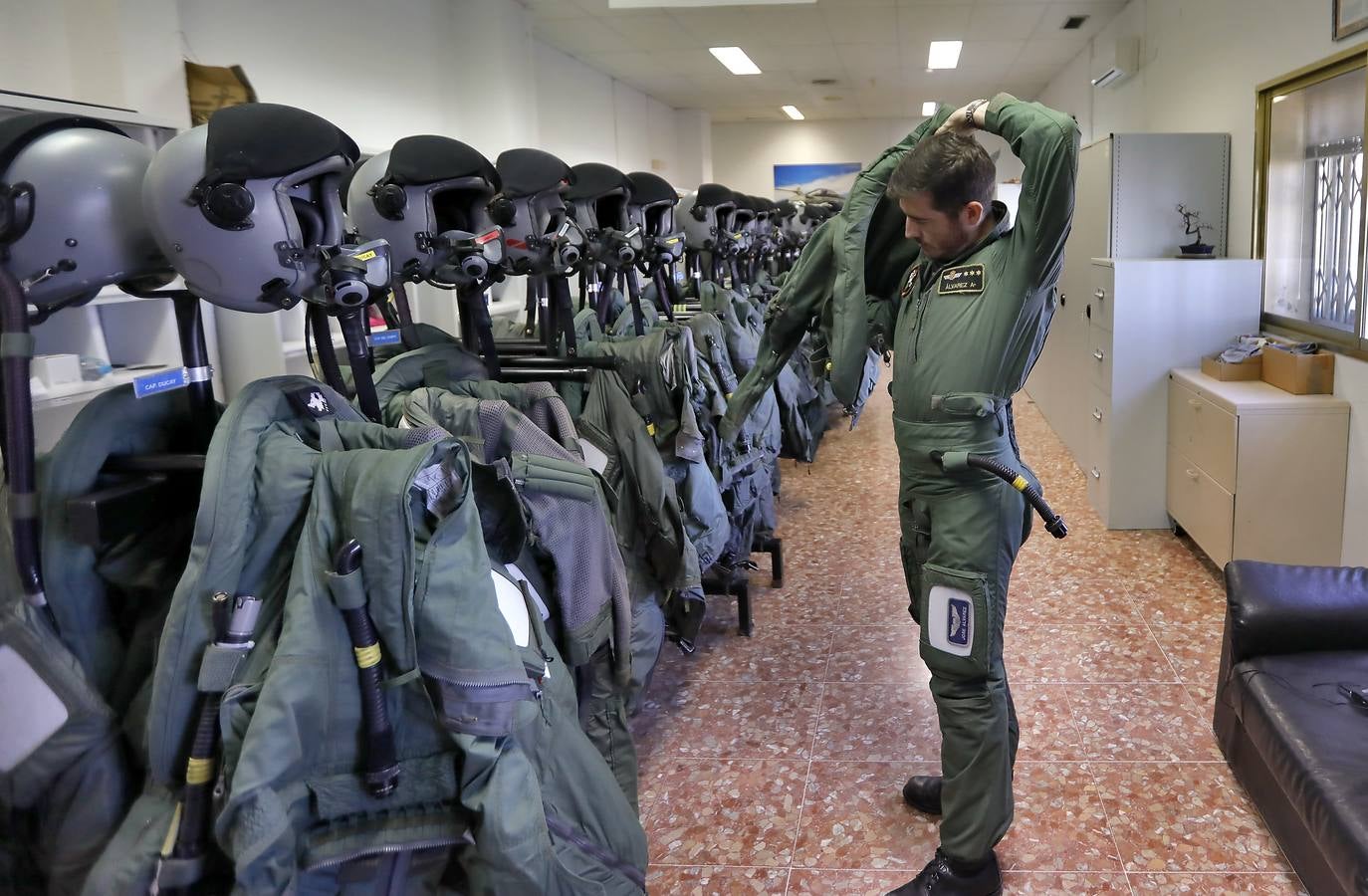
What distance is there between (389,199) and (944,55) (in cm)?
837

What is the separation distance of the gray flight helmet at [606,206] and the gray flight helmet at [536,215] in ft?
0.85

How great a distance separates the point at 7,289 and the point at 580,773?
96 centimetres

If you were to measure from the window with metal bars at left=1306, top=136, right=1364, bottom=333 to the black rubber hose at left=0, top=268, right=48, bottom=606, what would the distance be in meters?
3.84

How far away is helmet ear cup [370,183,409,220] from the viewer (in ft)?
6.18

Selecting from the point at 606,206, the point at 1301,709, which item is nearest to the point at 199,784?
the point at 1301,709

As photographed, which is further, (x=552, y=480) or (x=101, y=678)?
(x=552, y=480)

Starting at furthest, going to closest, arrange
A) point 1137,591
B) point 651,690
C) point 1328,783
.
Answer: point 1137,591 → point 651,690 → point 1328,783

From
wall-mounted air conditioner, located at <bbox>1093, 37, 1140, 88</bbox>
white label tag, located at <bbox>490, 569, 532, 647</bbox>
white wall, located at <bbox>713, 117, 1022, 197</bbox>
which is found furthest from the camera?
white wall, located at <bbox>713, 117, 1022, 197</bbox>

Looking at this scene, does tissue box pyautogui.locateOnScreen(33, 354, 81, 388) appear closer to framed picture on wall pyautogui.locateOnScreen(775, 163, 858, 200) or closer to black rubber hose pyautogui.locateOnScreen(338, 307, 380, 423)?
black rubber hose pyautogui.locateOnScreen(338, 307, 380, 423)

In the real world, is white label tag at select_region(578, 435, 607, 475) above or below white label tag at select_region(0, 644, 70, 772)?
above

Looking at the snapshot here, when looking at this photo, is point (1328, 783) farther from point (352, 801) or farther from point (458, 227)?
point (458, 227)

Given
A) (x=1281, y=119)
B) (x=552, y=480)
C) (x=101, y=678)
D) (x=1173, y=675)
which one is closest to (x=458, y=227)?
(x=552, y=480)

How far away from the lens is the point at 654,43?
8219 mm

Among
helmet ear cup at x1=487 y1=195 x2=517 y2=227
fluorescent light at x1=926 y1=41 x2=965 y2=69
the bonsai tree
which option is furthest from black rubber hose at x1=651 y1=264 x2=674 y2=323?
fluorescent light at x1=926 y1=41 x2=965 y2=69
